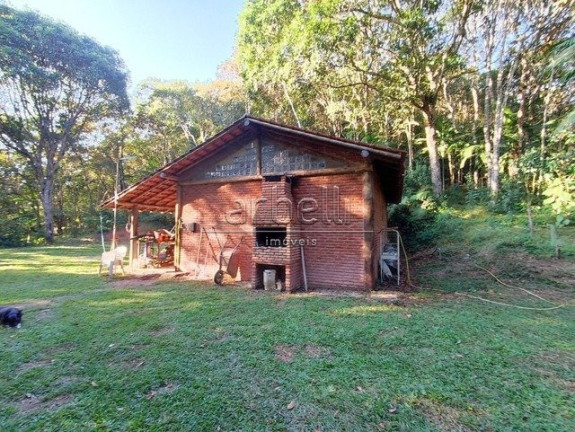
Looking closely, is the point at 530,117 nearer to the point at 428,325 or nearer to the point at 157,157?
the point at 428,325

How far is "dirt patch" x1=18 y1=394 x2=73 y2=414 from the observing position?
8.65 ft

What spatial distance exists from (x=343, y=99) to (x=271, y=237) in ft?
37.1

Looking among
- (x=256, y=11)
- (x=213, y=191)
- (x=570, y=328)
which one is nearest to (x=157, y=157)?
(x=256, y=11)

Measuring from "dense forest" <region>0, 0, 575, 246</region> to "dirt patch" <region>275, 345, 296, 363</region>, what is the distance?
19.9 ft

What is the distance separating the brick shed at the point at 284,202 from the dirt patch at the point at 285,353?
2946 mm

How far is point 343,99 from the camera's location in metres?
15.7

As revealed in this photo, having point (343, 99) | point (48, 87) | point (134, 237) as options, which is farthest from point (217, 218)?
point (48, 87)

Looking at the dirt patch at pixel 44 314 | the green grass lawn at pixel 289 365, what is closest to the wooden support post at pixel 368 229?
the green grass lawn at pixel 289 365

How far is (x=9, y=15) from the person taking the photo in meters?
15.6

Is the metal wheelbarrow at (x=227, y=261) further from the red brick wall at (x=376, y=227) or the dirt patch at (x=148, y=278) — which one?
the red brick wall at (x=376, y=227)

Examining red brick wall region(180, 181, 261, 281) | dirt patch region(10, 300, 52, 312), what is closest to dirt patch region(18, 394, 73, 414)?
dirt patch region(10, 300, 52, 312)

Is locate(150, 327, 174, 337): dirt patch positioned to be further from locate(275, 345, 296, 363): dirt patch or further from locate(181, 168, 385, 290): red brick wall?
locate(181, 168, 385, 290): red brick wall

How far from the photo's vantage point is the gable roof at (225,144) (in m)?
6.59

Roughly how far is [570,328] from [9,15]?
26.7 meters
